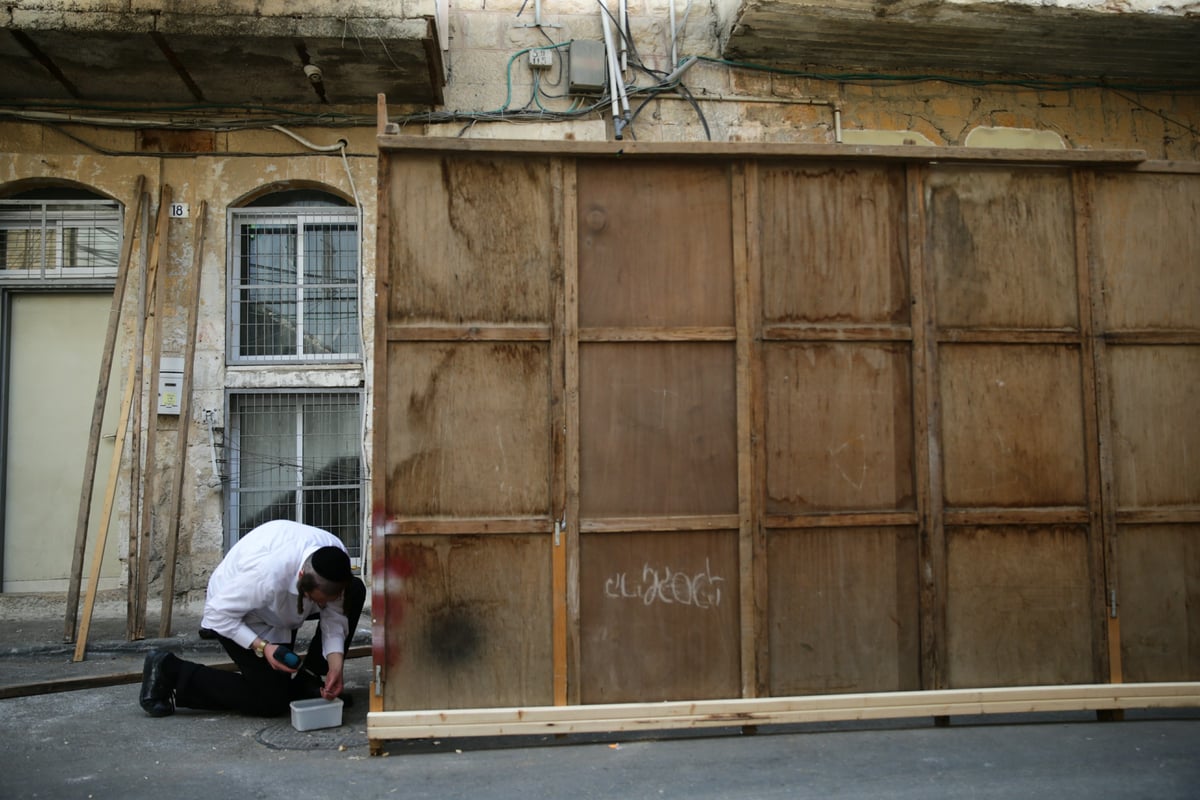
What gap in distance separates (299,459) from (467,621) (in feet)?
12.8

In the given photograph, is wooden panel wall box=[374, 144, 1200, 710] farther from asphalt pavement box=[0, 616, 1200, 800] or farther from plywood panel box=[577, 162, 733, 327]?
asphalt pavement box=[0, 616, 1200, 800]

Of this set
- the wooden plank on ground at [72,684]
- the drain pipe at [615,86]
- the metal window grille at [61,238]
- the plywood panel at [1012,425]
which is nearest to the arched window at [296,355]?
the metal window grille at [61,238]

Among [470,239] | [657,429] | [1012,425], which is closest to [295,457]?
[470,239]

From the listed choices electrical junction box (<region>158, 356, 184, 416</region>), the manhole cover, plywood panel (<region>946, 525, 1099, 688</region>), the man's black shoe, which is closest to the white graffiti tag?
plywood panel (<region>946, 525, 1099, 688</region>)

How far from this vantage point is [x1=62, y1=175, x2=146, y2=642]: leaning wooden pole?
22.4 feet

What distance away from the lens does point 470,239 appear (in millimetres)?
4703

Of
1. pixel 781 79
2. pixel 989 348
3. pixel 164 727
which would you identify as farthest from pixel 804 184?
pixel 164 727

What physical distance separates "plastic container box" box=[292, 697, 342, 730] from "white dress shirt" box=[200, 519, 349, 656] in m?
0.28

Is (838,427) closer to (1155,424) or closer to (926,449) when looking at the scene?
(926,449)

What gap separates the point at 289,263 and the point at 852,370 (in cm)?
521

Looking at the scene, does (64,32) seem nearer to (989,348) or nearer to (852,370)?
(852,370)

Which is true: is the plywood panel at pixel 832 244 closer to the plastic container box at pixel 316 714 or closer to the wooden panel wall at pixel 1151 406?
the wooden panel wall at pixel 1151 406

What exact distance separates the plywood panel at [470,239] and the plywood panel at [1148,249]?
3.00 meters

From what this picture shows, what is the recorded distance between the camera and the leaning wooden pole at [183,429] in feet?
22.9
